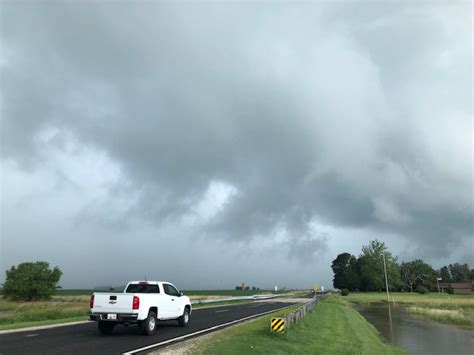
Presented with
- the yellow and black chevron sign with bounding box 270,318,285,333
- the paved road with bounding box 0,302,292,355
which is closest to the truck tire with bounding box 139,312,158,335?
the paved road with bounding box 0,302,292,355

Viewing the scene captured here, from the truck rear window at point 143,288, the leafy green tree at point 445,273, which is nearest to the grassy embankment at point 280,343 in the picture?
the truck rear window at point 143,288

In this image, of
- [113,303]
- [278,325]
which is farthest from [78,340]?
[278,325]

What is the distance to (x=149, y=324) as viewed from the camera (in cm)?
1564

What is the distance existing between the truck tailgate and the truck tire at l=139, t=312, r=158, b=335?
1016mm

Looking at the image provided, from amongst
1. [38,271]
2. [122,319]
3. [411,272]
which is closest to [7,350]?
[122,319]

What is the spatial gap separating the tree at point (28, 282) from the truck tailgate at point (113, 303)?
5796 cm

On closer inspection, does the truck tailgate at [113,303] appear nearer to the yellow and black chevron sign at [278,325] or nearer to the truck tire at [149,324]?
the truck tire at [149,324]

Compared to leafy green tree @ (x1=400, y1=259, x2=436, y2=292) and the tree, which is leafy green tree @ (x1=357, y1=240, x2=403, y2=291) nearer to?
leafy green tree @ (x1=400, y1=259, x2=436, y2=292)

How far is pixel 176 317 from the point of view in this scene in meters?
18.5

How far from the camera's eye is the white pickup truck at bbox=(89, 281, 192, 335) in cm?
1485

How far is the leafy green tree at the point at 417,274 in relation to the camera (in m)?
129

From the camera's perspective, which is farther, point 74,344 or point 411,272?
point 411,272

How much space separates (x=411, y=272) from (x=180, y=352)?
145m

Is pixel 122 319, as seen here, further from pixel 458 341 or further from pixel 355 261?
pixel 355 261
